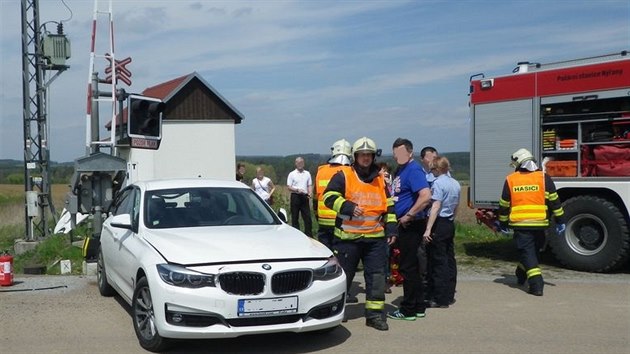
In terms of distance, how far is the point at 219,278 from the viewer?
5.64 m

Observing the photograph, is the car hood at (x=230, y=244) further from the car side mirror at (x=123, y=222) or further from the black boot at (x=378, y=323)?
the black boot at (x=378, y=323)

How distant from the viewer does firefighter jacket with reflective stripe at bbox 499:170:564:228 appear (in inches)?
339

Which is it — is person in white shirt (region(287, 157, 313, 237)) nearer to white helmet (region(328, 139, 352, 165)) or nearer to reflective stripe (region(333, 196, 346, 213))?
white helmet (region(328, 139, 352, 165))

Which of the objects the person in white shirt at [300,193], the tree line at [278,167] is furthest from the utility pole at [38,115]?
the person in white shirt at [300,193]

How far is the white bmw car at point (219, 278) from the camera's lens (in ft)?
18.4

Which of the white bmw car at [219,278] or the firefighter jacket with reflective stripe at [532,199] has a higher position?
the firefighter jacket with reflective stripe at [532,199]

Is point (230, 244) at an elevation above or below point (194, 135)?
below

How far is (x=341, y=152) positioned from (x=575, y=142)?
196 inches

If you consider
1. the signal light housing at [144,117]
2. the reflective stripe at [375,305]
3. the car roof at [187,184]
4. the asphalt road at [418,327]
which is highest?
the signal light housing at [144,117]

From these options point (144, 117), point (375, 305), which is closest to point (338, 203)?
point (375, 305)

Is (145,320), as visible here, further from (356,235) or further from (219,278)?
(356,235)

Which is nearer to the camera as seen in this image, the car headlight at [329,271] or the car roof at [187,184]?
the car headlight at [329,271]

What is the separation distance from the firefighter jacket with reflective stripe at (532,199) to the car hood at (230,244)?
332 centimetres

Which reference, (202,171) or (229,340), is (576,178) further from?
(202,171)
